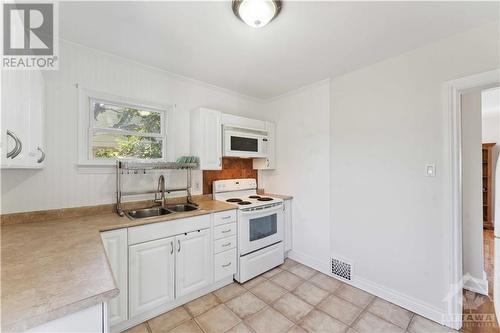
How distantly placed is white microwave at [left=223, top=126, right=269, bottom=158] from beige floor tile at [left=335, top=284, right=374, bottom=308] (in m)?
1.96

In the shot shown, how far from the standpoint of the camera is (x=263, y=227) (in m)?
2.68

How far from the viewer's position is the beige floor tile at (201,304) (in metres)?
1.97

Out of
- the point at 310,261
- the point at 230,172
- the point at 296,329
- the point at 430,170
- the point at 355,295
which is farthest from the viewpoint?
the point at 230,172

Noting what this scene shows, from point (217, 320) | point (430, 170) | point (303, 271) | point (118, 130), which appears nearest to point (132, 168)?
point (118, 130)

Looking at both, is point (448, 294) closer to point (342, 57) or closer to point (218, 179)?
point (342, 57)

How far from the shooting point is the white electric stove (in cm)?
245

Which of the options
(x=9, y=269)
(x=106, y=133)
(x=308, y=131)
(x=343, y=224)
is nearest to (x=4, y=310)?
(x=9, y=269)

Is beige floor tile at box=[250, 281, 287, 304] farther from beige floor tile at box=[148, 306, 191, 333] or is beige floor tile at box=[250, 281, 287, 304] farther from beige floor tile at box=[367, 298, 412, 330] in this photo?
beige floor tile at box=[367, 298, 412, 330]

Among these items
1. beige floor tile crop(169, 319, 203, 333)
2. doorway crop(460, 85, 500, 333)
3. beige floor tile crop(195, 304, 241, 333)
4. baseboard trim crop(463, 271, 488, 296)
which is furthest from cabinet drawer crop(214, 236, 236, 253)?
baseboard trim crop(463, 271, 488, 296)

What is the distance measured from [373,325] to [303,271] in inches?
39.1

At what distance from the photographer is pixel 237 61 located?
225 centimetres

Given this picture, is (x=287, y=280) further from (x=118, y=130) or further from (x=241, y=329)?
(x=118, y=130)

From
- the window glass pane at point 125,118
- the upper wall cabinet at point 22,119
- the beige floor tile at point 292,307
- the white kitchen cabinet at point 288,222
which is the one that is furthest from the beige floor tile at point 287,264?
the upper wall cabinet at point 22,119

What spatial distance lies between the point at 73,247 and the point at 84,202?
1.02 m
